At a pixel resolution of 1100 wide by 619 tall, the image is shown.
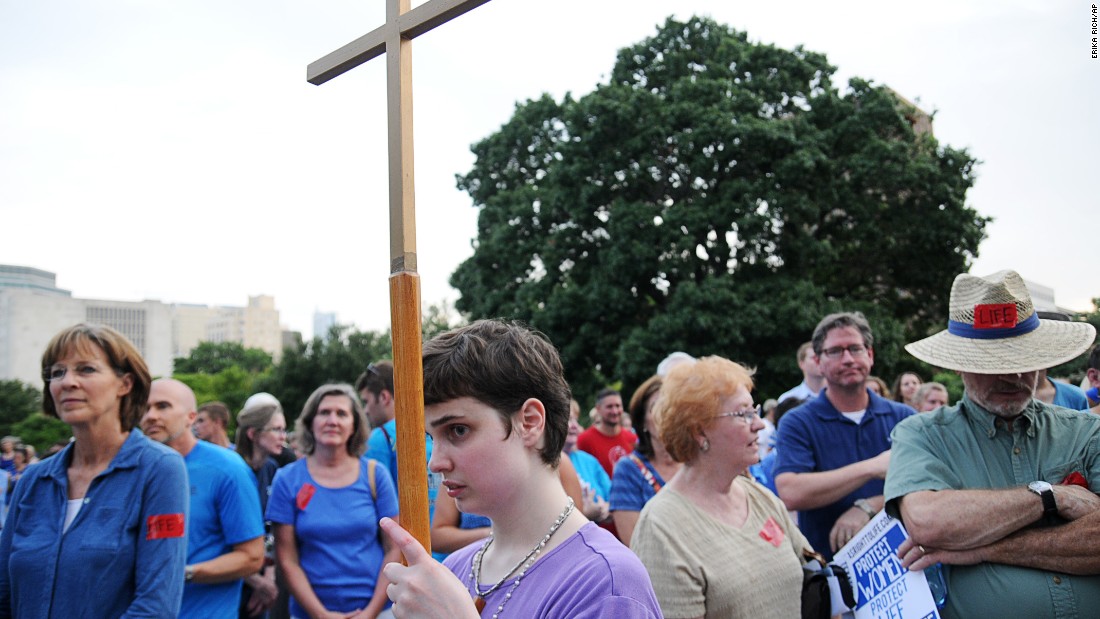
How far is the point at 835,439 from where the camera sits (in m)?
3.92

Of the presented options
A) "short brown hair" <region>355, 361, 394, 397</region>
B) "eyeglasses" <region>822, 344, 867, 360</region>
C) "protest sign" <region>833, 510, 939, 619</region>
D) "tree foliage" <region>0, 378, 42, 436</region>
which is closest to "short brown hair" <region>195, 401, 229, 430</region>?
"short brown hair" <region>355, 361, 394, 397</region>

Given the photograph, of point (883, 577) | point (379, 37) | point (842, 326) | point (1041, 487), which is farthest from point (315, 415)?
point (1041, 487)

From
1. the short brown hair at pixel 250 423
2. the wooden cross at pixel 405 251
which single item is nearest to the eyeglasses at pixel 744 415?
the wooden cross at pixel 405 251

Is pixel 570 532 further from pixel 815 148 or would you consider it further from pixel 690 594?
pixel 815 148

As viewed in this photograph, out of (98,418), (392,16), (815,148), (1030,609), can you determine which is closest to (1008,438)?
(1030,609)

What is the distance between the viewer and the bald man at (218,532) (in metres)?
3.79

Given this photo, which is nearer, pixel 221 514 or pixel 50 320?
pixel 221 514

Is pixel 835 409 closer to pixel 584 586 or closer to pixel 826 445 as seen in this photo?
pixel 826 445

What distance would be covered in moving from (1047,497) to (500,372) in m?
1.90

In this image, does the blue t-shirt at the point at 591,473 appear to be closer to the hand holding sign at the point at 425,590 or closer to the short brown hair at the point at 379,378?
the short brown hair at the point at 379,378

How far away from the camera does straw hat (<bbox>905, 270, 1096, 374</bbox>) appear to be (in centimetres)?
272

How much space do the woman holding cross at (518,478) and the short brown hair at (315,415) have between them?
3149mm

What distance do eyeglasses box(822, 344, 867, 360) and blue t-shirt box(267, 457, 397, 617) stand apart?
2.55m

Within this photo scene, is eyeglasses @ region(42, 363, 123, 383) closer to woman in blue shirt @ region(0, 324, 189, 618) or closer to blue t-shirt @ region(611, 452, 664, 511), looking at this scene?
woman in blue shirt @ region(0, 324, 189, 618)
